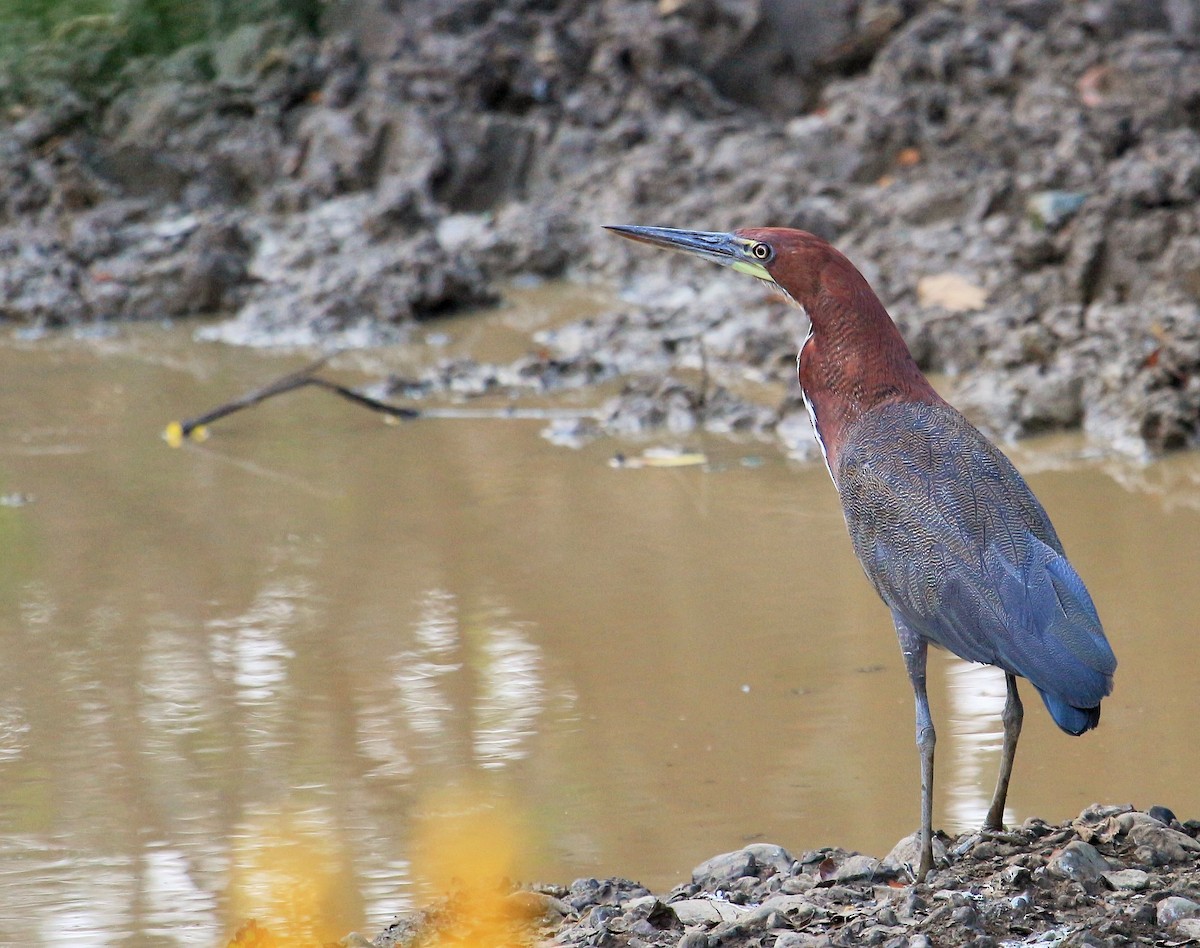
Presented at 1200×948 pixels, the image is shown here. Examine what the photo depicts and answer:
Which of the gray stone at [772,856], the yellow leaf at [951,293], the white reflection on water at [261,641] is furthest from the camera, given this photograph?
the yellow leaf at [951,293]

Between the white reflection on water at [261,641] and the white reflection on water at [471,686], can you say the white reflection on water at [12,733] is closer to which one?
the white reflection on water at [261,641]

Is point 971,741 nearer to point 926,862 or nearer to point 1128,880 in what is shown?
point 926,862

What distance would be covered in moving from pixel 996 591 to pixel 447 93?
29.0 feet

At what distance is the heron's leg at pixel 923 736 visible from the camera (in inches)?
122

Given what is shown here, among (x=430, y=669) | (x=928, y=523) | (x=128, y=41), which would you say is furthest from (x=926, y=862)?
(x=128, y=41)

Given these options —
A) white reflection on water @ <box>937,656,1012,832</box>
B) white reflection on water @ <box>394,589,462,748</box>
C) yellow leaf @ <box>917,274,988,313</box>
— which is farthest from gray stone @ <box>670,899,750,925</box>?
yellow leaf @ <box>917,274,988,313</box>

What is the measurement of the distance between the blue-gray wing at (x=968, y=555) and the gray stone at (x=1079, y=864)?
0.71ft

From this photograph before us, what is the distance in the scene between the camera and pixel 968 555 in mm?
3189

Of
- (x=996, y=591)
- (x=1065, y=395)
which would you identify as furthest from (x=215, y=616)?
(x=1065, y=395)

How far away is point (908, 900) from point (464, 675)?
189 cm

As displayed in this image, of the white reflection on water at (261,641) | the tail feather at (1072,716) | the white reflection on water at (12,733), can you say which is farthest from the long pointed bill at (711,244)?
the white reflection on water at (12,733)

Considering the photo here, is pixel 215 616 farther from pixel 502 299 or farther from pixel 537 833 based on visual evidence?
pixel 502 299

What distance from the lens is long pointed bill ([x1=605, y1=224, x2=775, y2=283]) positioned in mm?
3752

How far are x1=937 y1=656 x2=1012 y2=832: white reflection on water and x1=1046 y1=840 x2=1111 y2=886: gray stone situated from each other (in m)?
0.59
